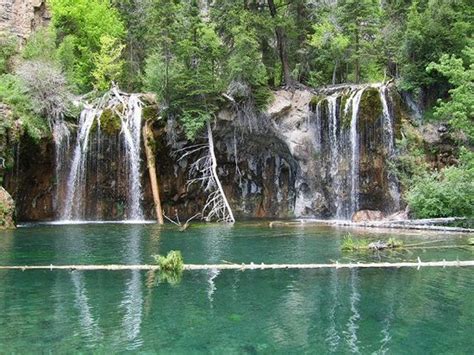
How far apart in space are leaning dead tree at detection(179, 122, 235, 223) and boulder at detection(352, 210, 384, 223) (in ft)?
18.3

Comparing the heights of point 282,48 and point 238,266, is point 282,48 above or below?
above

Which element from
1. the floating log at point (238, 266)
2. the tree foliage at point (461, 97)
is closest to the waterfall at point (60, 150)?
the floating log at point (238, 266)

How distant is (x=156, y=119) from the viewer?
88.9ft

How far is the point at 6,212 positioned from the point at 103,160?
719 centimetres

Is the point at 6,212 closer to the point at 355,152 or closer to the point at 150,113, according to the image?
the point at 150,113

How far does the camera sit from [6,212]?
67.7 feet

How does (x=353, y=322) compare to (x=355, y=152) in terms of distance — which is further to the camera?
(x=355, y=152)

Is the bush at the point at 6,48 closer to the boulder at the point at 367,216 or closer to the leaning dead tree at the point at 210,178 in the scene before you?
the leaning dead tree at the point at 210,178

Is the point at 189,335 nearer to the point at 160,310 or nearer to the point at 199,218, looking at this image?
the point at 160,310

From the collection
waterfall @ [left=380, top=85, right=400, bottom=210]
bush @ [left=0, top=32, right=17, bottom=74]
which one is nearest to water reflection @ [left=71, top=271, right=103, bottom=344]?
waterfall @ [left=380, top=85, right=400, bottom=210]

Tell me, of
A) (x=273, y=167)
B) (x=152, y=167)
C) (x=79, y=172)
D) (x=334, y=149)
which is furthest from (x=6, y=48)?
(x=334, y=149)

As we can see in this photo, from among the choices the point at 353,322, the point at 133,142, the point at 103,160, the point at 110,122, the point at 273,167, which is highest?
the point at 110,122

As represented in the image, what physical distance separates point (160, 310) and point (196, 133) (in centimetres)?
1911

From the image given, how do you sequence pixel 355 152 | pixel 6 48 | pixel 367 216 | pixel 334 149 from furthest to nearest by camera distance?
1. pixel 6 48
2. pixel 334 149
3. pixel 355 152
4. pixel 367 216
